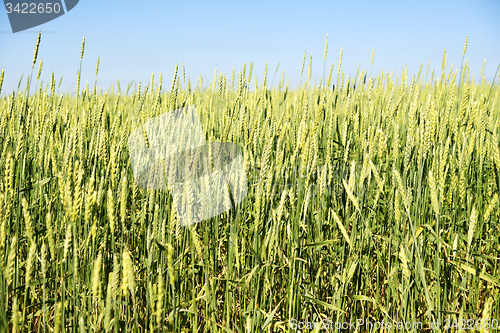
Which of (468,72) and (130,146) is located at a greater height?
(468,72)

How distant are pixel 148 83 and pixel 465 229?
155 centimetres

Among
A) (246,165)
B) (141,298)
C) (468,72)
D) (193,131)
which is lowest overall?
(141,298)

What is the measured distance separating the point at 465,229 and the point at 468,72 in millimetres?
1050

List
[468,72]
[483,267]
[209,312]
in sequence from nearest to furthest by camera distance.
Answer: [209,312] → [483,267] → [468,72]

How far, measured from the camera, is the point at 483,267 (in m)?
1.31

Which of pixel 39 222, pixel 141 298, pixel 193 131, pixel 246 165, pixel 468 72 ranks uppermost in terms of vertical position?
pixel 468 72

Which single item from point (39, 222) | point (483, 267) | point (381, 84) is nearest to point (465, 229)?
point (483, 267)

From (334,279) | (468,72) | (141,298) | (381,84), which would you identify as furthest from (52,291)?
(468,72)

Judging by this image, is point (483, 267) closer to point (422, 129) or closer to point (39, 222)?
point (422, 129)

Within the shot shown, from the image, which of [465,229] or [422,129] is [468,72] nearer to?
[465,229]

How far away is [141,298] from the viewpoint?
3.37 feet

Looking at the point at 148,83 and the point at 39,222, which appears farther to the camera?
the point at 148,83

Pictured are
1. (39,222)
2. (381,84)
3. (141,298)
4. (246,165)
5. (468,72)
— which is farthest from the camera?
(381,84)

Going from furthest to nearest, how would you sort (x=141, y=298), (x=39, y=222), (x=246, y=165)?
(x=39, y=222) → (x=141, y=298) → (x=246, y=165)
